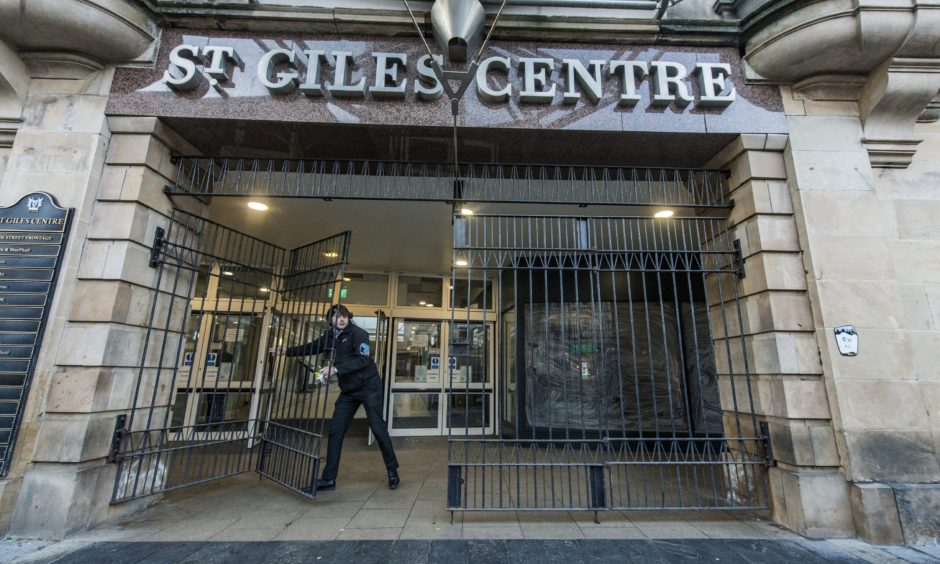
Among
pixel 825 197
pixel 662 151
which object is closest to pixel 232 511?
pixel 662 151

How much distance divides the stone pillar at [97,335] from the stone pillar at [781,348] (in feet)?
19.9

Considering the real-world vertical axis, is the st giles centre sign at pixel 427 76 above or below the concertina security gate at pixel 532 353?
above

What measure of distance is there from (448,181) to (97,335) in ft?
12.8

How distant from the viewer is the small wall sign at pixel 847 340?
11.1 feet

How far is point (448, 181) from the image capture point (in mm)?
4840

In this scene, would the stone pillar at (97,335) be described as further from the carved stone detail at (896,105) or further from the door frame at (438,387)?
the carved stone detail at (896,105)

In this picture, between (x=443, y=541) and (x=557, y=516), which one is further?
(x=557, y=516)

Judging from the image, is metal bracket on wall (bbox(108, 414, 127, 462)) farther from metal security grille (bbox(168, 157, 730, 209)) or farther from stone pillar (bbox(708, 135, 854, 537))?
stone pillar (bbox(708, 135, 854, 537))

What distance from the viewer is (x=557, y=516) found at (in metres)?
3.53

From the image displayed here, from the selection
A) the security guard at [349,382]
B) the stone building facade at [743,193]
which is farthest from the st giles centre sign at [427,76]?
the security guard at [349,382]

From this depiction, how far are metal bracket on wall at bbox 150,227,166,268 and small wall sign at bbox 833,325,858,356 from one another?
6660 millimetres

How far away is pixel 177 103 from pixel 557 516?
5701 mm

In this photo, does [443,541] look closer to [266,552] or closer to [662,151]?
[266,552]

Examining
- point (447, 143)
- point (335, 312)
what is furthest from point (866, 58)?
point (335, 312)
